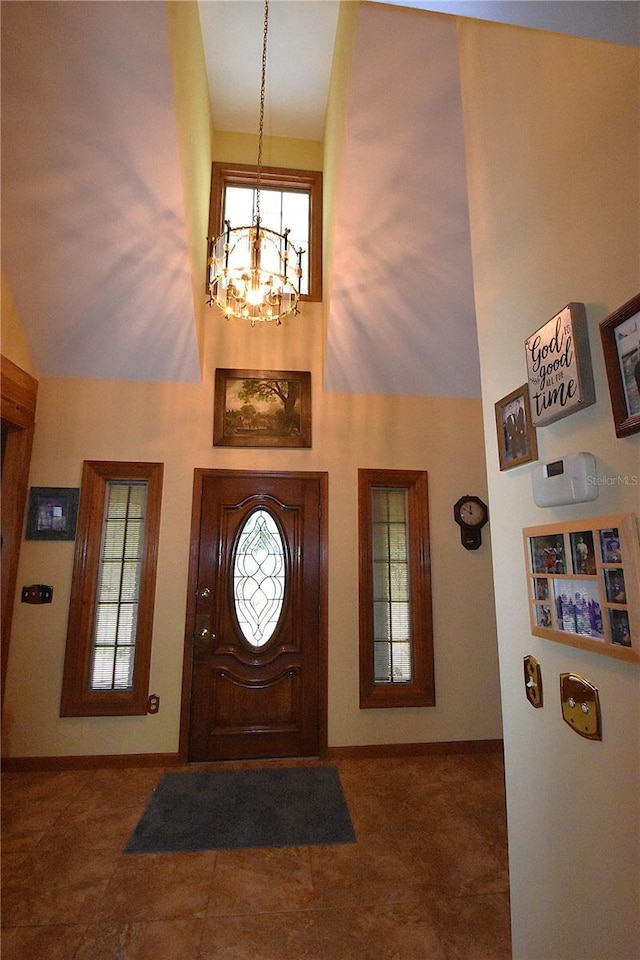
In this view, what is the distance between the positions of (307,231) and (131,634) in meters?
3.58

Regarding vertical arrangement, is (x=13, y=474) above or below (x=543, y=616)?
above

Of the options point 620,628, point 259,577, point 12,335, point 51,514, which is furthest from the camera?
point 259,577

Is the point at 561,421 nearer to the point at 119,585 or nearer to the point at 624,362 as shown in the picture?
the point at 624,362

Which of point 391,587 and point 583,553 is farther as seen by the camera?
point 391,587

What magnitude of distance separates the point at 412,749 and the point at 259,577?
1666 mm

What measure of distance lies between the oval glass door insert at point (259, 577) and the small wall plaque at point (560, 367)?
8.27ft

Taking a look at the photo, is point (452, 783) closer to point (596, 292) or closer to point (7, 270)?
point (596, 292)

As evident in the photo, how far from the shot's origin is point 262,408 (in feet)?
11.5

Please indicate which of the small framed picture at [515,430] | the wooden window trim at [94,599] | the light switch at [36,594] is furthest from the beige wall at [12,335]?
the small framed picture at [515,430]

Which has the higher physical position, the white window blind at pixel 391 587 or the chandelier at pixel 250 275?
the chandelier at pixel 250 275

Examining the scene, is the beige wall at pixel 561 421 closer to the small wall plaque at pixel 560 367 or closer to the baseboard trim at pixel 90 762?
the small wall plaque at pixel 560 367

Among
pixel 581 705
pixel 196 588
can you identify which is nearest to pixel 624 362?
pixel 581 705

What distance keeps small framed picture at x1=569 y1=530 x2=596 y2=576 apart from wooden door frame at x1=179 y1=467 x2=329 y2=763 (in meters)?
2.46

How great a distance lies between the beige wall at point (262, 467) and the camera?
3.07 metres
